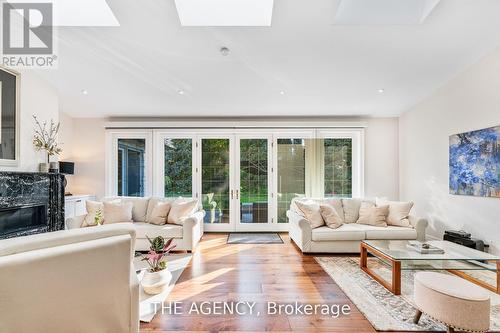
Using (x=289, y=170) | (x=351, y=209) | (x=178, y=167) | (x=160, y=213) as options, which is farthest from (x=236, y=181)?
(x=351, y=209)

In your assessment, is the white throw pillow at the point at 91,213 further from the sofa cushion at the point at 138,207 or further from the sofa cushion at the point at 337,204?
the sofa cushion at the point at 337,204

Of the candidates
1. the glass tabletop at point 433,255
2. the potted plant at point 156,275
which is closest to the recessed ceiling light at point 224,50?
the potted plant at point 156,275

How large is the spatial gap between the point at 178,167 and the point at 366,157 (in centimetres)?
402

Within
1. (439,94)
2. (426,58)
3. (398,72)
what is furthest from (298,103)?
(439,94)

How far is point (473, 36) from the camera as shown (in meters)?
3.09

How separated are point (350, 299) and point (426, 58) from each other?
10.9 feet

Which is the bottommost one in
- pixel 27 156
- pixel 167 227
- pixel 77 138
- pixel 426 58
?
pixel 167 227

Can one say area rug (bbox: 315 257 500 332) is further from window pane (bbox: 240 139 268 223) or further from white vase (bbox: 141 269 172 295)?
window pane (bbox: 240 139 268 223)

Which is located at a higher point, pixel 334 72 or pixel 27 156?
pixel 334 72

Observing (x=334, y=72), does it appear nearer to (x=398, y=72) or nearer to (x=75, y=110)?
(x=398, y=72)

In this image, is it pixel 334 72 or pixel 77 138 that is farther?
pixel 77 138

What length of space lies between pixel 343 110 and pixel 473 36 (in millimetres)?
2258

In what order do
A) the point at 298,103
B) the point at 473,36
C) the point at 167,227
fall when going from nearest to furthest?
the point at 473,36 < the point at 167,227 < the point at 298,103

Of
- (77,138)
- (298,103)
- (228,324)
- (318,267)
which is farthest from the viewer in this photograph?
(77,138)
